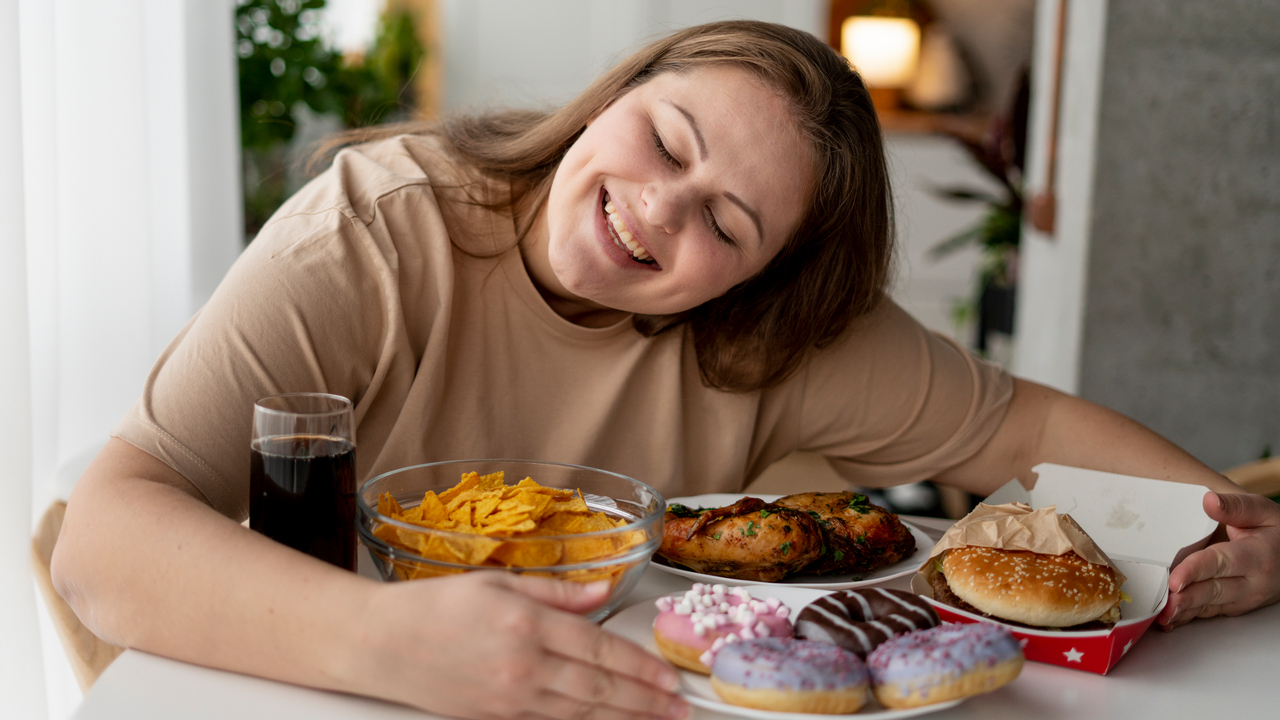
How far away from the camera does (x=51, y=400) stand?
1389mm

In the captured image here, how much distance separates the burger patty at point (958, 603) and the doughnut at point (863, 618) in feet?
0.35

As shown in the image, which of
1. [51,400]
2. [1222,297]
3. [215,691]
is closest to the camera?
[215,691]

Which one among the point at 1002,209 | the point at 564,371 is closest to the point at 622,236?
the point at 564,371

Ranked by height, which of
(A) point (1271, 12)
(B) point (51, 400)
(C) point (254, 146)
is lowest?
(B) point (51, 400)

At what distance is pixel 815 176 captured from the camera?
1.18 meters

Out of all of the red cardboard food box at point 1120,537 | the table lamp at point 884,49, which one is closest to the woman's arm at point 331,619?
the red cardboard food box at point 1120,537

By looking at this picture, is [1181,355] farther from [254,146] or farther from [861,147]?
[254,146]

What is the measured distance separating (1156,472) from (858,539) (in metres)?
0.52

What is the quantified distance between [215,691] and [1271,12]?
2.38m

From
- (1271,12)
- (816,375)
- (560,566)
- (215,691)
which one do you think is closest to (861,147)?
(816,375)

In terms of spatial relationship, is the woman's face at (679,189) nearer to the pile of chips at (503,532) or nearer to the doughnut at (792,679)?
the pile of chips at (503,532)

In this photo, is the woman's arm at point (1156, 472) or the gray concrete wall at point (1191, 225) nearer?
the woman's arm at point (1156, 472)

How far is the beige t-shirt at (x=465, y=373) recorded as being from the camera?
0.95 m

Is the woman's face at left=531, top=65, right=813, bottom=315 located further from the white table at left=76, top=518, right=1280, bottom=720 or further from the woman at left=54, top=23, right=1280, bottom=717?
the white table at left=76, top=518, right=1280, bottom=720
